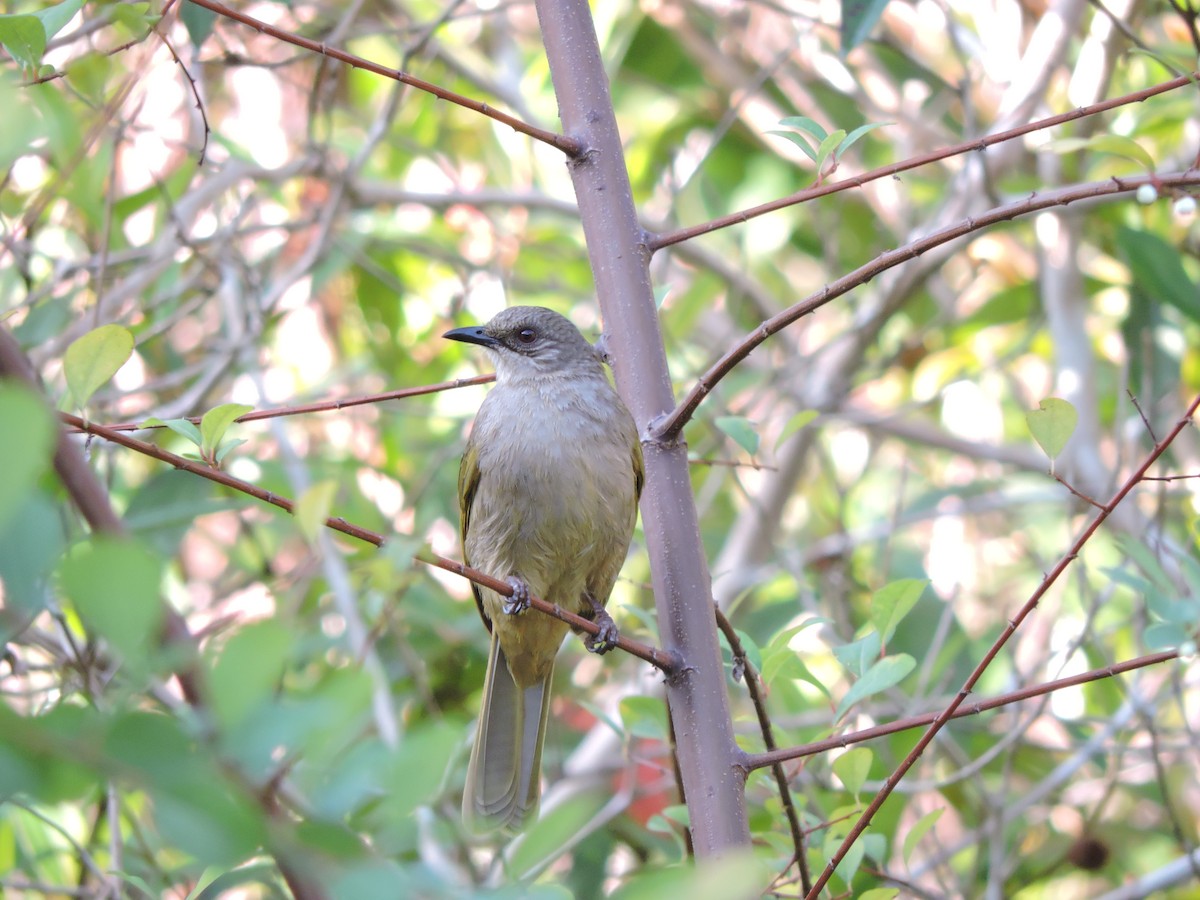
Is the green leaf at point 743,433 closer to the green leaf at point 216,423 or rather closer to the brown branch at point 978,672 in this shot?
the brown branch at point 978,672

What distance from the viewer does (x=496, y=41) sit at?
6.91 meters

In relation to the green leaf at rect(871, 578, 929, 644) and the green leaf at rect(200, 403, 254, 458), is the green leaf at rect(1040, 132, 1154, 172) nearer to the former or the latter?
the green leaf at rect(871, 578, 929, 644)

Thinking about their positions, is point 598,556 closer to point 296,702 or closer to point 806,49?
point 296,702

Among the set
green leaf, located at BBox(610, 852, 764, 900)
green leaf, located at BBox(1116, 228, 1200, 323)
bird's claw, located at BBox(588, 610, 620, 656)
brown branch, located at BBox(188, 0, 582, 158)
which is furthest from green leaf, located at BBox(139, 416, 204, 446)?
green leaf, located at BBox(1116, 228, 1200, 323)

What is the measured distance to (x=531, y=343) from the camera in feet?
14.0

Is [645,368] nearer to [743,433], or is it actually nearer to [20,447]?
[743,433]

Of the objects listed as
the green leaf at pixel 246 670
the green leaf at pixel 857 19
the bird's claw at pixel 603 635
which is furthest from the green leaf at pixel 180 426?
the green leaf at pixel 857 19

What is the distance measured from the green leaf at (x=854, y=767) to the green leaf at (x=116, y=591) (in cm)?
193

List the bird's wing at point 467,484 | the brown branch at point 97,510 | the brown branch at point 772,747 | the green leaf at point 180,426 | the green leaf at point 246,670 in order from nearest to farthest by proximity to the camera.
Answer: the green leaf at point 246,670
the brown branch at point 97,510
the green leaf at point 180,426
the brown branch at point 772,747
the bird's wing at point 467,484

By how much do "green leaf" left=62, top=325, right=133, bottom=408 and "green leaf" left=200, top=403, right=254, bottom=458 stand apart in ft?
0.61

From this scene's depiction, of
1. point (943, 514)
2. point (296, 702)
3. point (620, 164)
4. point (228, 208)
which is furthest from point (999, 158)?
point (296, 702)

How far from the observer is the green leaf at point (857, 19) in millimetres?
3621

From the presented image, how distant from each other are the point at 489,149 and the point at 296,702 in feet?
18.7

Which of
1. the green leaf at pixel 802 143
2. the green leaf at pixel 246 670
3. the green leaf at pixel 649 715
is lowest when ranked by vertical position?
the green leaf at pixel 649 715
